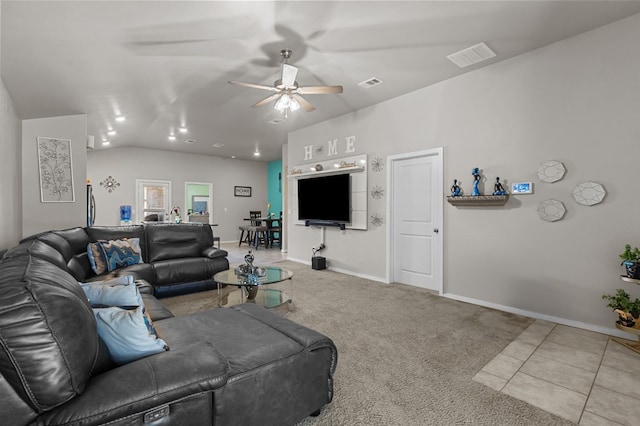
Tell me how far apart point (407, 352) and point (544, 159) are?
2552 mm

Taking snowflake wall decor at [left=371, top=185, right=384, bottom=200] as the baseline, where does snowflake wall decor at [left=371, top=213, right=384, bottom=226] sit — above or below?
below

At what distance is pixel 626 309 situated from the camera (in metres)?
2.65

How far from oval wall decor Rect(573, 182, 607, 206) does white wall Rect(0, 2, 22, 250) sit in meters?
5.70

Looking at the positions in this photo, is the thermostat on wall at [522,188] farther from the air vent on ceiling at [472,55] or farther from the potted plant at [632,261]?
the air vent on ceiling at [472,55]

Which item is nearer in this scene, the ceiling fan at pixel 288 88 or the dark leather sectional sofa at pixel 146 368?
the dark leather sectional sofa at pixel 146 368

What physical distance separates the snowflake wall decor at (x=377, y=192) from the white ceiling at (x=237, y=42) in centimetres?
143

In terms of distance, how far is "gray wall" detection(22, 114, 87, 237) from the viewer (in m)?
4.37

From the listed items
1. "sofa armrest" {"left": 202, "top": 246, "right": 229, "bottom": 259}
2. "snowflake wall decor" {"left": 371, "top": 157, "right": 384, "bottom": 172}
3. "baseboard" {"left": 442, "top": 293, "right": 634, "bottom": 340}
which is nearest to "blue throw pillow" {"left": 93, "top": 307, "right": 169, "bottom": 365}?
"sofa armrest" {"left": 202, "top": 246, "right": 229, "bottom": 259}

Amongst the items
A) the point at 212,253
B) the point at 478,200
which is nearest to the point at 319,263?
the point at 212,253

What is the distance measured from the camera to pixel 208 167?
10188mm

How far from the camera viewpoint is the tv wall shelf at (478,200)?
3580mm

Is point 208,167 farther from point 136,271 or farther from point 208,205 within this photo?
point 136,271

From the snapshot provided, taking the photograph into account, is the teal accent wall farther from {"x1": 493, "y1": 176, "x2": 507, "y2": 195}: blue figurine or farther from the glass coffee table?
{"x1": 493, "y1": 176, "x2": 507, "y2": 195}: blue figurine

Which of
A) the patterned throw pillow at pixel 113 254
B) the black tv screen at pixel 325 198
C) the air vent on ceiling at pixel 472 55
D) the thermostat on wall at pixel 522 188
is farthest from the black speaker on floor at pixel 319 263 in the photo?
the air vent on ceiling at pixel 472 55
